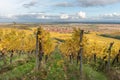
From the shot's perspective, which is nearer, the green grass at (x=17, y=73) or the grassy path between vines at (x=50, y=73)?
the green grass at (x=17, y=73)

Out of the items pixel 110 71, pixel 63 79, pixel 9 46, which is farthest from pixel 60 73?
pixel 9 46

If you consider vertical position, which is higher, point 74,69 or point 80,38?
point 80,38

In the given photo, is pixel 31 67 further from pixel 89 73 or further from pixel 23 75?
pixel 89 73

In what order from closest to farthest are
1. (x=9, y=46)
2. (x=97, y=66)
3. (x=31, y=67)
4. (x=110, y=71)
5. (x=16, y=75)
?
(x=16, y=75) → (x=31, y=67) → (x=110, y=71) → (x=97, y=66) → (x=9, y=46)

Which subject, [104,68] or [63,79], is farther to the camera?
[104,68]

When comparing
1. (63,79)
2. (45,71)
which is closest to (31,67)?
(45,71)

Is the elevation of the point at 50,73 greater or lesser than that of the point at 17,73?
lesser

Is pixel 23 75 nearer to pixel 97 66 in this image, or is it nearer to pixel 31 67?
pixel 31 67

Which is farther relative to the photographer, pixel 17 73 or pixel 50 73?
pixel 50 73

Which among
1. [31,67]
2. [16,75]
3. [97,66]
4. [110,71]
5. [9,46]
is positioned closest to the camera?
[16,75]

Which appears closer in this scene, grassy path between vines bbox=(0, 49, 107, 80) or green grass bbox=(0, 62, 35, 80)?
green grass bbox=(0, 62, 35, 80)
